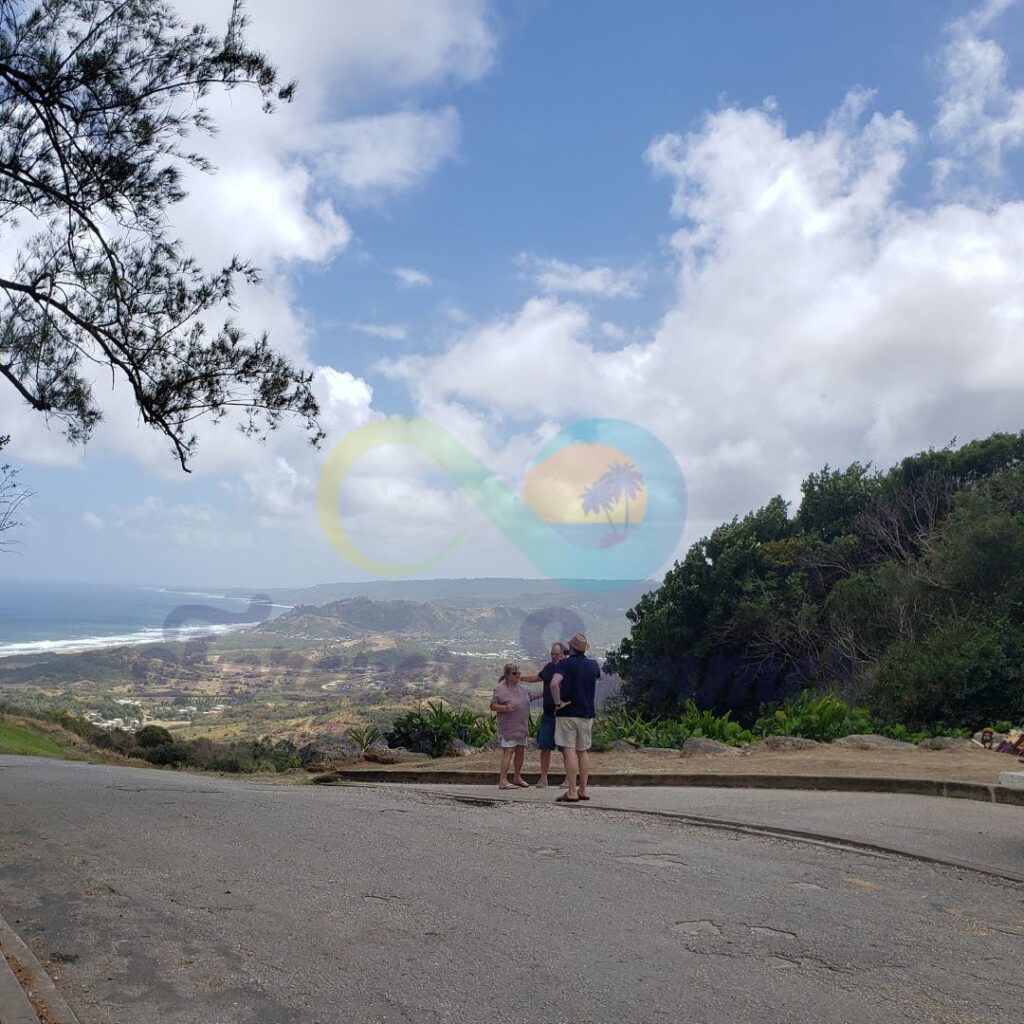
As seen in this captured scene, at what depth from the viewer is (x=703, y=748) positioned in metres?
17.5

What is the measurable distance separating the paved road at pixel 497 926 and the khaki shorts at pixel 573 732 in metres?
2.18

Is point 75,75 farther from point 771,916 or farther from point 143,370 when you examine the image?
point 771,916

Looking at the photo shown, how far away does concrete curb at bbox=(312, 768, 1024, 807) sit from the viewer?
11727 millimetres

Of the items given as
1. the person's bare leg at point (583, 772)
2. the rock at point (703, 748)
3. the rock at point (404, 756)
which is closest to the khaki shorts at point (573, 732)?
the person's bare leg at point (583, 772)

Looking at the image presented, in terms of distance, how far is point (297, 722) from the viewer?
43.7 m

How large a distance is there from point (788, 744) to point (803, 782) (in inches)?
180

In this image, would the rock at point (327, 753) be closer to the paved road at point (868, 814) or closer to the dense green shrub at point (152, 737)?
the paved road at point (868, 814)

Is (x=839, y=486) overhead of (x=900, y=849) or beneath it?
overhead

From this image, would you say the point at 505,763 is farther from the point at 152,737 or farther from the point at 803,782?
the point at 152,737

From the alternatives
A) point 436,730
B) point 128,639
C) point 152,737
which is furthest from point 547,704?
point 128,639

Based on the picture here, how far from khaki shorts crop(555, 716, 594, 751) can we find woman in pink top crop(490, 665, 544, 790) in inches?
48.7

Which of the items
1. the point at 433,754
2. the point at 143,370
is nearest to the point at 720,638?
the point at 433,754

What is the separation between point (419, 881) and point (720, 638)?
29.4 metres

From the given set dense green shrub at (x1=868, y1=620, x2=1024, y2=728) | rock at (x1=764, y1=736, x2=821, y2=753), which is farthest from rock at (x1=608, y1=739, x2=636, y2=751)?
dense green shrub at (x1=868, y1=620, x2=1024, y2=728)
